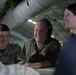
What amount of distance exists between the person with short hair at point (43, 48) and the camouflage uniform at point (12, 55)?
0.09 metres

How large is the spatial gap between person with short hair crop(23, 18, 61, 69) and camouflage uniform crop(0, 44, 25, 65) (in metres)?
0.09

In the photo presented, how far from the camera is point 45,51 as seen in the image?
1.76m

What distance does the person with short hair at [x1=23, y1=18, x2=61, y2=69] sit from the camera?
1750 millimetres

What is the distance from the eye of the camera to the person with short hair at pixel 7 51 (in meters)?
1.74

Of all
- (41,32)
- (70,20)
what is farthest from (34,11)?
(70,20)

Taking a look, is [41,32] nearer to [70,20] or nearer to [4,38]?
[4,38]

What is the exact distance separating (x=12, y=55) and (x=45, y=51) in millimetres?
280

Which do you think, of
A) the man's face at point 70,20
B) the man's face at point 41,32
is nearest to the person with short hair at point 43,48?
the man's face at point 41,32

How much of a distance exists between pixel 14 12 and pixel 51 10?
1.85 ft

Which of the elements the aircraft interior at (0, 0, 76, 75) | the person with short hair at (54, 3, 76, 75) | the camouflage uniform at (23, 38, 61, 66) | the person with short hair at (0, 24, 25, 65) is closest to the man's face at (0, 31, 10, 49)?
the person with short hair at (0, 24, 25, 65)

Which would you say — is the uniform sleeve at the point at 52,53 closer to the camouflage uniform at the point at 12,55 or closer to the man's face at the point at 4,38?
the camouflage uniform at the point at 12,55

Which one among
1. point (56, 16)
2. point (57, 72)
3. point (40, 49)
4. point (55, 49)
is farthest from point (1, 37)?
point (56, 16)

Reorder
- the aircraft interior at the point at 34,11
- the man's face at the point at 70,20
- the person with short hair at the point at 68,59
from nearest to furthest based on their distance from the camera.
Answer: the person with short hair at the point at 68,59 < the man's face at the point at 70,20 < the aircraft interior at the point at 34,11

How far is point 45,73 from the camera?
153 cm
